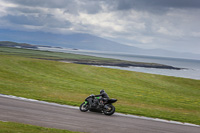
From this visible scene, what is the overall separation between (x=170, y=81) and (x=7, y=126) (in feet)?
116

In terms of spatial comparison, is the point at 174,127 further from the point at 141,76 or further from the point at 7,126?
the point at 141,76

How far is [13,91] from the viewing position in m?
19.4

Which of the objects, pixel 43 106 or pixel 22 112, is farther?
pixel 43 106

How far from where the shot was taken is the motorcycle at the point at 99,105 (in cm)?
1427

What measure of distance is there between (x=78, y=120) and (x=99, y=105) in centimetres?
265

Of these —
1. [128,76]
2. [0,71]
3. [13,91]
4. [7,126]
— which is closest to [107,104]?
[7,126]

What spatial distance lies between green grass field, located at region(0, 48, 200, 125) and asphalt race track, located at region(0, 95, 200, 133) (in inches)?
84.2

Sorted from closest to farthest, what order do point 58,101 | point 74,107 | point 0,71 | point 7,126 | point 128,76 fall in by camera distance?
point 7,126, point 74,107, point 58,101, point 0,71, point 128,76

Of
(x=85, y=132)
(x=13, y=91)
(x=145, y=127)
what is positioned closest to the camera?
(x=85, y=132)

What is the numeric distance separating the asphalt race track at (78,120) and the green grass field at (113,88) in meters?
2.14

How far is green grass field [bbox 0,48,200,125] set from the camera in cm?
1741

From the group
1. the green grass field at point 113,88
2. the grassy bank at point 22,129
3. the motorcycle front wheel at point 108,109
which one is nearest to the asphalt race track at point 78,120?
the motorcycle front wheel at point 108,109

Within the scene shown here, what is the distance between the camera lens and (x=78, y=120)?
12.1 metres

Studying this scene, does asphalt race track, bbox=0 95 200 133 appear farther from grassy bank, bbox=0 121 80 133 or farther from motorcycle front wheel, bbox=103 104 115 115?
grassy bank, bbox=0 121 80 133
